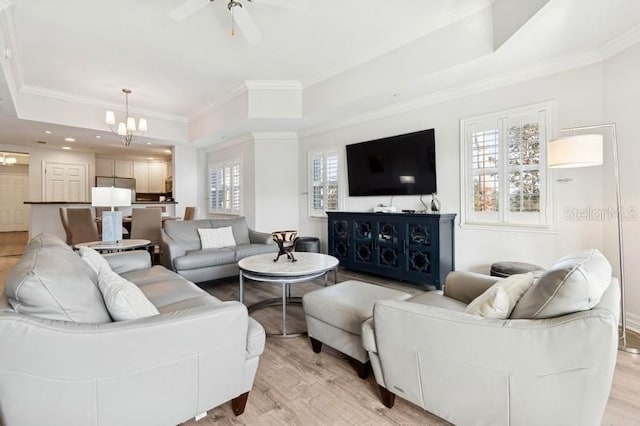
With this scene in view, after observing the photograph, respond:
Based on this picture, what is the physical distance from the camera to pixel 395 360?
150 cm

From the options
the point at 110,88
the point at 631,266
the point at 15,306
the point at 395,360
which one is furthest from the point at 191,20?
the point at 631,266

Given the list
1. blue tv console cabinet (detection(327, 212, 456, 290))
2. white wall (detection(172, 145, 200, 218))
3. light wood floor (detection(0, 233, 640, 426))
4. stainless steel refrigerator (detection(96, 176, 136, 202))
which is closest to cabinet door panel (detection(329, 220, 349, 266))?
blue tv console cabinet (detection(327, 212, 456, 290))

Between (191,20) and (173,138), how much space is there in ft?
12.9

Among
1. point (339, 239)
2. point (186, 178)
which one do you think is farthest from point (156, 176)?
point (339, 239)

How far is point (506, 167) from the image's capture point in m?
3.45

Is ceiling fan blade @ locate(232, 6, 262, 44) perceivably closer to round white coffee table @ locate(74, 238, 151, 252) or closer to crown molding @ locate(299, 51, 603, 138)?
crown molding @ locate(299, 51, 603, 138)

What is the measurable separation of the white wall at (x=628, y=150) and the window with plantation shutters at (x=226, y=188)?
5.85 m

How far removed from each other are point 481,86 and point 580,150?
162 centimetres

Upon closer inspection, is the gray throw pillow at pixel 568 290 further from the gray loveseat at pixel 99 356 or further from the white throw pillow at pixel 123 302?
the white throw pillow at pixel 123 302

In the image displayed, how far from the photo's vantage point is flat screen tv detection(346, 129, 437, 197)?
408 centimetres

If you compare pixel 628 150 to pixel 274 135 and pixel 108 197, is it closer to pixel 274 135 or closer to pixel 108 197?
pixel 274 135

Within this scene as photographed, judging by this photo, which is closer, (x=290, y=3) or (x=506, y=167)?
(x=290, y=3)

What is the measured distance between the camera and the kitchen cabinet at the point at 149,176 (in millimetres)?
9438

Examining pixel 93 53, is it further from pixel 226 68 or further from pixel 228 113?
pixel 228 113
